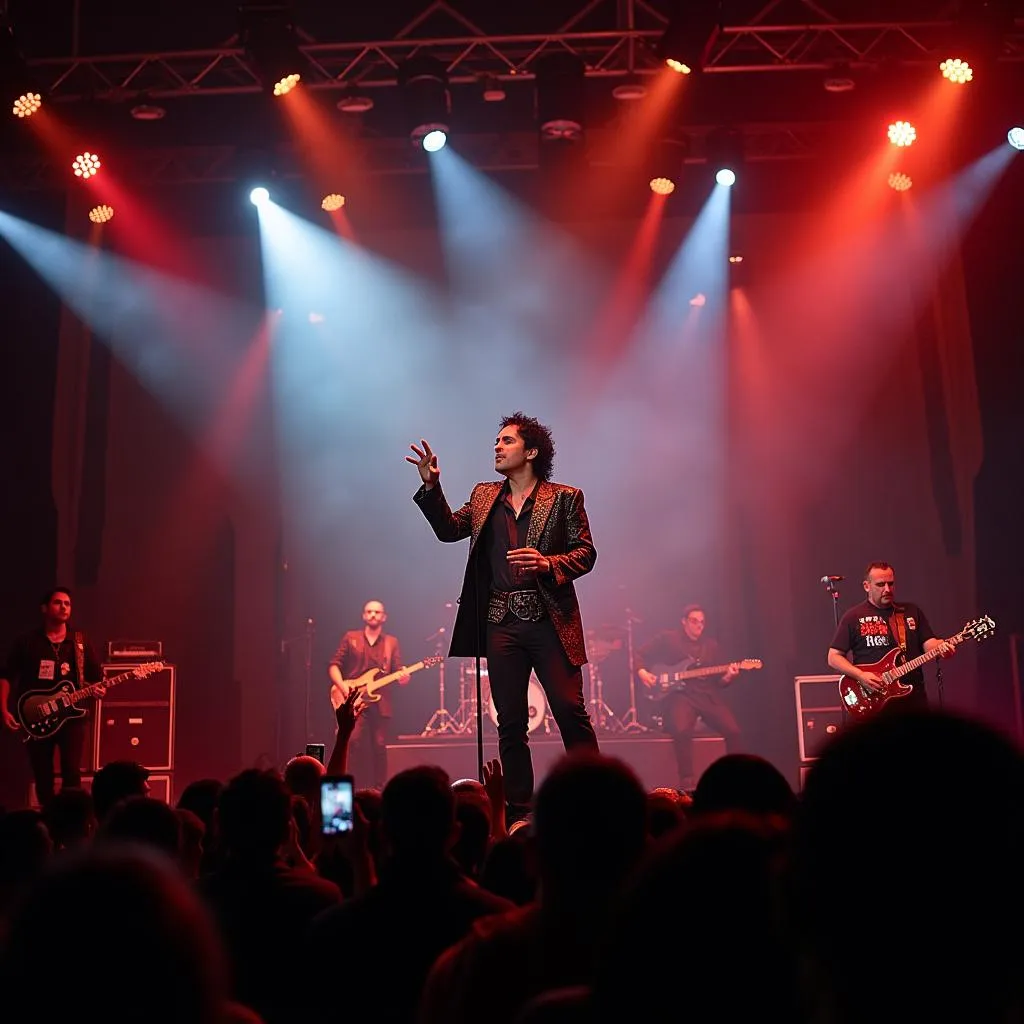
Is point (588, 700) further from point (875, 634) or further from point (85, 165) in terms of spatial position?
point (85, 165)

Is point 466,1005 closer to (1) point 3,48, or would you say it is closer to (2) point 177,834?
(2) point 177,834

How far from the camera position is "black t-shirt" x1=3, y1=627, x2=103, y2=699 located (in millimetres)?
8359

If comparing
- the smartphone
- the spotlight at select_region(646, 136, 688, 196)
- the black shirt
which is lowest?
the smartphone

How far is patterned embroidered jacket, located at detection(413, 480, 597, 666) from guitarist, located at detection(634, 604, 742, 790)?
5.81 metres

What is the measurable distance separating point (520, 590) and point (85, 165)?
24.0 ft

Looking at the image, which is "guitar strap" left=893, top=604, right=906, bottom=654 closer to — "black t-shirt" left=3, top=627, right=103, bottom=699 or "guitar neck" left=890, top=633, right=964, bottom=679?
"guitar neck" left=890, top=633, right=964, bottom=679

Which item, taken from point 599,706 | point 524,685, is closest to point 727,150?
point 599,706

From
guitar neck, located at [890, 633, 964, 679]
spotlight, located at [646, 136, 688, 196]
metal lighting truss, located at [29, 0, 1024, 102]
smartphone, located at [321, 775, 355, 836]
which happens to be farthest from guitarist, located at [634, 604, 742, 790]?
smartphone, located at [321, 775, 355, 836]

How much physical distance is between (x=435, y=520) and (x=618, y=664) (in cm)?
686

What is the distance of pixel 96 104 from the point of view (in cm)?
1016

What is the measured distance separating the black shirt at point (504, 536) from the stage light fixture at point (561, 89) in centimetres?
498

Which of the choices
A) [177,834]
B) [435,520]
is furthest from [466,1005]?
[435,520]

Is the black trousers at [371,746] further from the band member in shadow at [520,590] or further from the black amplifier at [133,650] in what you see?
the band member in shadow at [520,590]

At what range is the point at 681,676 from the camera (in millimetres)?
11758
